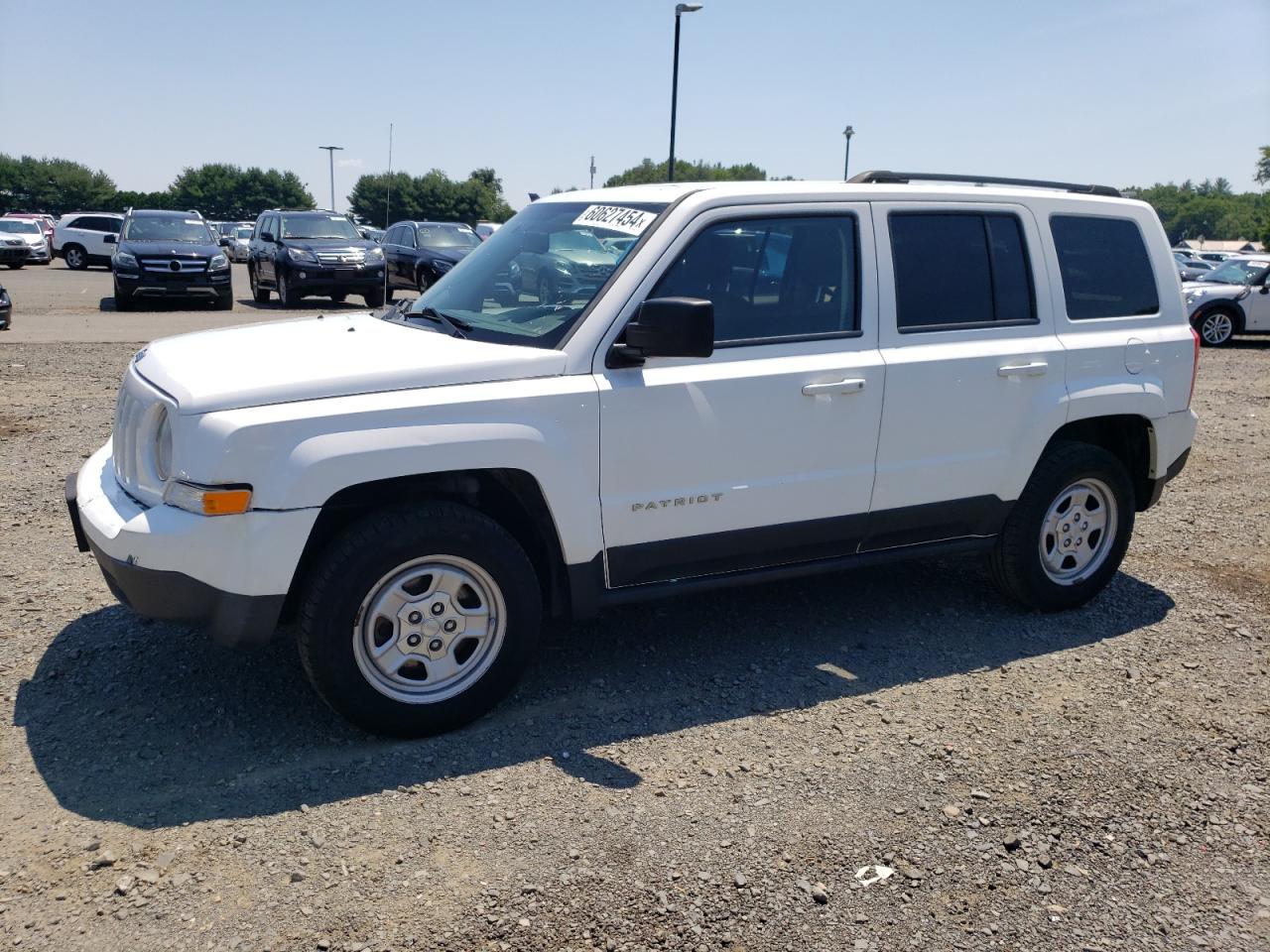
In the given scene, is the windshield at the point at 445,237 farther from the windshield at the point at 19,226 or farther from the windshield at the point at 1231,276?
the windshield at the point at 19,226

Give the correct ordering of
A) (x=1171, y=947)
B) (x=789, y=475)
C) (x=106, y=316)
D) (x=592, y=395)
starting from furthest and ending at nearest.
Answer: (x=106, y=316) → (x=789, y=475) → (x=592, y=395) → (x=1171, y=947)

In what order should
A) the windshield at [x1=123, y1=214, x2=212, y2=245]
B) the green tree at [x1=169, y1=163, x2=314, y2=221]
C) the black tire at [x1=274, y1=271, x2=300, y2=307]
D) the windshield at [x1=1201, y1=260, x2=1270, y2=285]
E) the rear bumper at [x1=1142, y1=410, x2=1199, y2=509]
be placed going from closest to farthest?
the rear bumper at [x1=1142, y1=410, x2=1199, y2=509], the windshield at [x1=1201, y1=260, x2=1270, y2=285], the windshield at [x1=123, y1=214, x2=212, y2=245], the black tire at [x1=274, y1=271, x2=300, y2=307], the green tree at [x1=169, y1=163, x2=314, y2=221]

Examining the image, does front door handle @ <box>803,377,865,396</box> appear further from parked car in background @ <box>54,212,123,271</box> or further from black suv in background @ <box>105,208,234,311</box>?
parked car in background @ <box>54,212,123,271</box>

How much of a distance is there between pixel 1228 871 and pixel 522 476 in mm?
2568

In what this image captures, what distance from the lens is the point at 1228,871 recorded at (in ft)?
10.9

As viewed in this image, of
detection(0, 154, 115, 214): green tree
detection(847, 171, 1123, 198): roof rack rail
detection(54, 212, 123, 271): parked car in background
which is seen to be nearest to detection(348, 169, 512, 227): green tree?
detection(0, 154, 115, 214): green tree

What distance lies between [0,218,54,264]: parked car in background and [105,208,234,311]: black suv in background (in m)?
16.1

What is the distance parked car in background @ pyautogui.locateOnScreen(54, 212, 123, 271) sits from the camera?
33.8m

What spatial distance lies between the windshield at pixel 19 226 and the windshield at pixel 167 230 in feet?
54.9

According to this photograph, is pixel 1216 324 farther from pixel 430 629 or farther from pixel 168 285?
pixel 430 629

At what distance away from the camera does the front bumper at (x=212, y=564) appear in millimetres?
3510

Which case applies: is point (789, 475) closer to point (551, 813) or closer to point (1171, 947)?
point (551, 813)

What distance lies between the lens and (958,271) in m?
4.86

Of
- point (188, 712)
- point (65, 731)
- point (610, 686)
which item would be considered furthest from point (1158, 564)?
point (65, 731)
